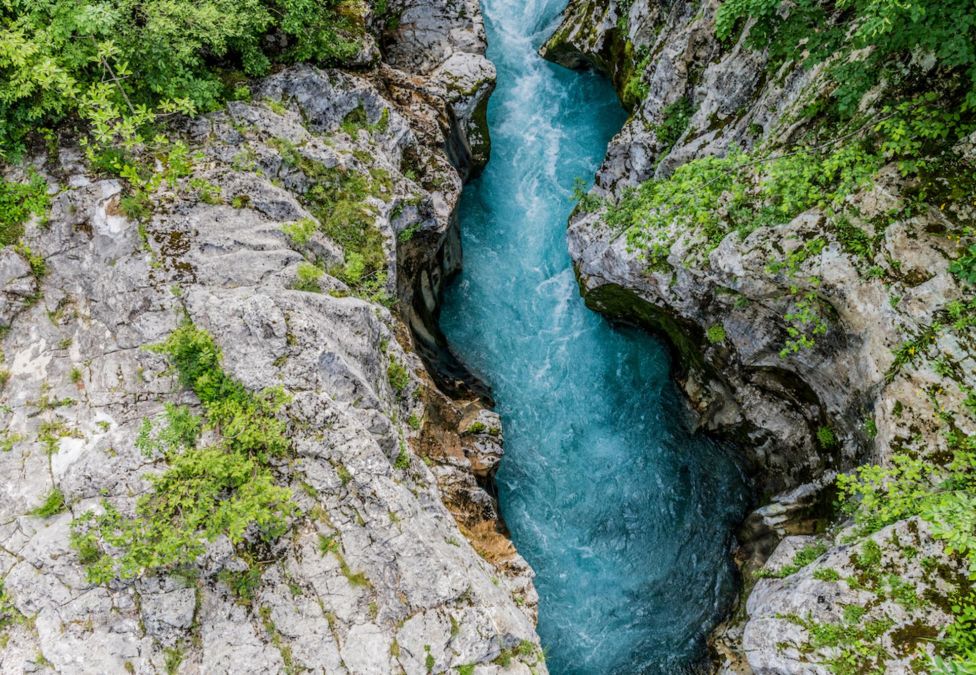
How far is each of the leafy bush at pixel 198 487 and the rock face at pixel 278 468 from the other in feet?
0.90

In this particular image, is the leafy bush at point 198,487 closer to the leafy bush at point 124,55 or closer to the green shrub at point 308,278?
the green shrub at point 308,278

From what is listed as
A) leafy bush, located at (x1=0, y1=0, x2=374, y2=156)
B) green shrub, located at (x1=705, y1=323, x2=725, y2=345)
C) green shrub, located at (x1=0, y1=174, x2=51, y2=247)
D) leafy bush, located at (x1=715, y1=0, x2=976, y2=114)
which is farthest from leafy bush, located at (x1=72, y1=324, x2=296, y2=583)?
leafy bush, located at (x1=715, y1=0, x2=976, y2=114)

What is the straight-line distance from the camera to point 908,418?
933 centimetres

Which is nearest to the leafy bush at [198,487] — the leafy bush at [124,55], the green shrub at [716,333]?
the leafy bush at [124,55]

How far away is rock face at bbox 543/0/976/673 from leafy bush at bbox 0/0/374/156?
10108 millimetres

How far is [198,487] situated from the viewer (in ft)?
29.0

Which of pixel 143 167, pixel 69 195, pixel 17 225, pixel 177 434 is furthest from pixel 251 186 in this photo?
pixel 177 434

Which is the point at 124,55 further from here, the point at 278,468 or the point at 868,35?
the point at 868,35

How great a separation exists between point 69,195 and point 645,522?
15938 millimetres

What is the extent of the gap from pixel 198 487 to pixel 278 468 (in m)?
1.26

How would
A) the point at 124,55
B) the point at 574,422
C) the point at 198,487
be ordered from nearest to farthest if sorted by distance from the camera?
1. the point at 198,487
2. the point at 124,55
3. the point at 574,422

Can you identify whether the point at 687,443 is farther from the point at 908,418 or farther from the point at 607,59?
the point at 607,59

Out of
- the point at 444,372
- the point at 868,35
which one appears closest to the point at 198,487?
the point at 444,372

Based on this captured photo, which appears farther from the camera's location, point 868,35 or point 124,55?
point 124,55
